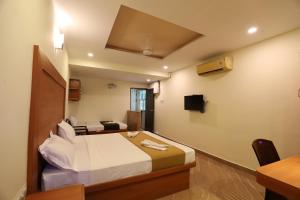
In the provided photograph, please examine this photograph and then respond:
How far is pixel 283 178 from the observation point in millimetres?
1129

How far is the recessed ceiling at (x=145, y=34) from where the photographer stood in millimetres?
2272

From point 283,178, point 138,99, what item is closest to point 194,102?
point 283,178

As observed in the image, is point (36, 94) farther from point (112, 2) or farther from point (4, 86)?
point (112, 2)

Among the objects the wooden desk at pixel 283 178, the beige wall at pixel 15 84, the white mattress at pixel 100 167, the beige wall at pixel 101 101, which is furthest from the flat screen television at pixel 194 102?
the beige wall at pixel 15 84

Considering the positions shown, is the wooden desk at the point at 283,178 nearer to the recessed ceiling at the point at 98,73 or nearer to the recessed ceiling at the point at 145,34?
the recessed ceiling at the point at 145,34

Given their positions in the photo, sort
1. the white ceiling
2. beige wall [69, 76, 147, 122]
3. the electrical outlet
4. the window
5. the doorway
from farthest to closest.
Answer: the window → the doorway → beige wall [69, 76, 147, 122] → the white ceiling → the electrical outlet

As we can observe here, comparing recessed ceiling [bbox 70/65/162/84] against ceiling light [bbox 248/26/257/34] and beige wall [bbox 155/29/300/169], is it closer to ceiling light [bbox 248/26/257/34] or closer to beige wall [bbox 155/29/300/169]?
beige wall [bbox 155/29/300/169]

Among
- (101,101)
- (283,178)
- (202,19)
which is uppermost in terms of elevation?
(202,19)

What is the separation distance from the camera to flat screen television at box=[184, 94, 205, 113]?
3777 mm

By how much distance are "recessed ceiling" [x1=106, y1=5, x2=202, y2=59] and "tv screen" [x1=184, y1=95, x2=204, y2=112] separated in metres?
1.41

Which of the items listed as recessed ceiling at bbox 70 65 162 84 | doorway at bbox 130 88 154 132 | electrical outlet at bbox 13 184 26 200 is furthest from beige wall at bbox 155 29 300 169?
electrical outlet at bbox 13 184 26 200

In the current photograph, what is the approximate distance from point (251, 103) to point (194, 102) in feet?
4.53

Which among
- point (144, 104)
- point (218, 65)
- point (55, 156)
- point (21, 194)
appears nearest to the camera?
point (21, 194)

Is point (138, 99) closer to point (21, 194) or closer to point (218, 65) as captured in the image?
point (218, 65)
